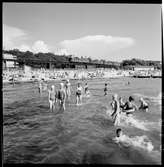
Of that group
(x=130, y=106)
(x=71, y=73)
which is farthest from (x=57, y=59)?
(x=130, y=106)

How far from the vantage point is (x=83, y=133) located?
12.1 ft

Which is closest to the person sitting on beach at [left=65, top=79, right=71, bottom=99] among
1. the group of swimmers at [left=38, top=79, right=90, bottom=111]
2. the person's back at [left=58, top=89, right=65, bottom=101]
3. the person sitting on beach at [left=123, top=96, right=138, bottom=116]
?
the group of swimmers at [left=38, top=79, right=90, bottom=111]

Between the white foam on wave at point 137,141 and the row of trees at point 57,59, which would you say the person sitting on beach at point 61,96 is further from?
the white foam on wave at point 137,141

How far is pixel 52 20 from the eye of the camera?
3.79 metres

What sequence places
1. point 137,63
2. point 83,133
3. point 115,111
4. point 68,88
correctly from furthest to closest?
point 68,88 < point 137,63 < point 115,111 < point 83,133

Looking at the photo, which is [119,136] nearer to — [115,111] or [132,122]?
[132,122]

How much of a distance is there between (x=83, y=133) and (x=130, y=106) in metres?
1.15

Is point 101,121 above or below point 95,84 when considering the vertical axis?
below

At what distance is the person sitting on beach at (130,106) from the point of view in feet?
13.1

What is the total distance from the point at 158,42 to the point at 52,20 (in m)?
2.07

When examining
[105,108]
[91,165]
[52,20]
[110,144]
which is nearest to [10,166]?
[91,165]

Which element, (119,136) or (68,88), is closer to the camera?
(119,136)

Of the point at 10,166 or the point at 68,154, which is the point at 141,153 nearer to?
the point at 68,154

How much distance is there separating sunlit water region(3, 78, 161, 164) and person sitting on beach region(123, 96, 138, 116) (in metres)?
0.09
